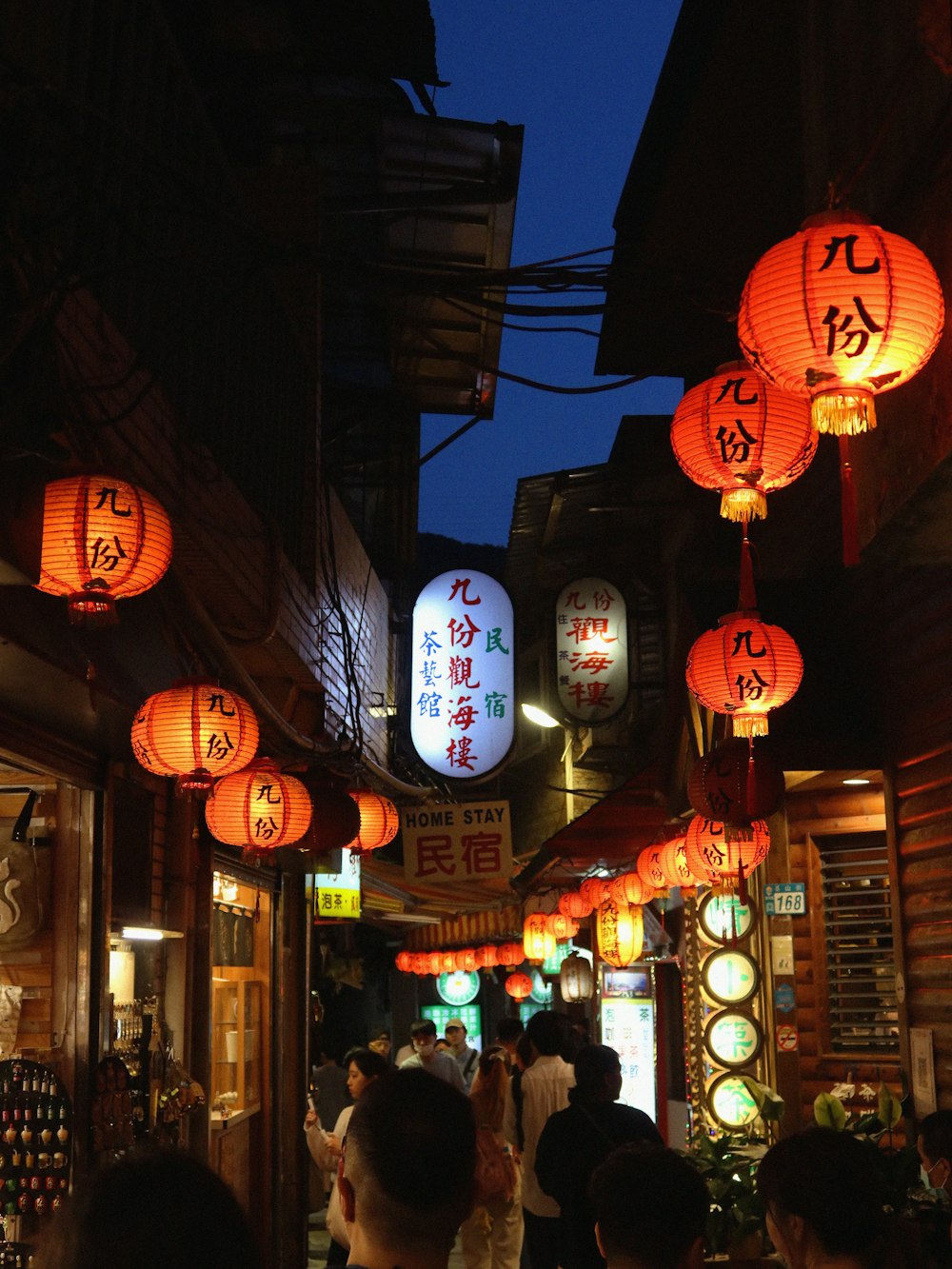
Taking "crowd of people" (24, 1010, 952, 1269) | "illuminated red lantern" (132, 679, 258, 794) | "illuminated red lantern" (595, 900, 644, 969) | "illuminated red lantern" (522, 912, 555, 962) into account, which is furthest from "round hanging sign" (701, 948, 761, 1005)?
"illuminated red lantern" (522, 912, 555, 962)

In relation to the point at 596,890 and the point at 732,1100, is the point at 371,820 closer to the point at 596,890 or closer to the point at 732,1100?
the point at 732,1100

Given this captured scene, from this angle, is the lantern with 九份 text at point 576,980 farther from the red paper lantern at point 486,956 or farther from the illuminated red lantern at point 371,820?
the illuminated red lantern at point 371,820

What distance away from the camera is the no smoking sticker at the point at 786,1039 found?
12.3 m

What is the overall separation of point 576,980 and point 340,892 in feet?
36.7

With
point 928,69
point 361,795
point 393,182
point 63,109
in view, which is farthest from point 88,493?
point 393,182

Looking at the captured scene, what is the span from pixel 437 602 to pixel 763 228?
680 cm

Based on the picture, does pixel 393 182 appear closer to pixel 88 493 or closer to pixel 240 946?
pixel 240 946

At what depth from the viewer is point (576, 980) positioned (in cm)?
2822

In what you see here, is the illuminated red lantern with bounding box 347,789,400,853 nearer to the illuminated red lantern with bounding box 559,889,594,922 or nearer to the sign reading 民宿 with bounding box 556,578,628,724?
the illuminated red lantern with bounding box 559,889,594,922

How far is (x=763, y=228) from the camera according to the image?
13039mm

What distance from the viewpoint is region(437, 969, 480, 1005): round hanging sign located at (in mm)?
40969

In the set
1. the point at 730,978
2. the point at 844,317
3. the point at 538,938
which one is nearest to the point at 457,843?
the point at 730,978

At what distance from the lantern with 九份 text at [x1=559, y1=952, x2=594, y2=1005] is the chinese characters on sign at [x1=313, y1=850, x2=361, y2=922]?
10.5 metres

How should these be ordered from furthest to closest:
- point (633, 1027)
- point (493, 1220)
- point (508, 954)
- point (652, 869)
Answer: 1. point (508, 954)
2. point (633, 1027)
3. point (652, 869)
4. point (493, 1220)
